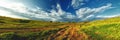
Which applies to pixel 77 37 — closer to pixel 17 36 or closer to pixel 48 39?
pixel 48 39

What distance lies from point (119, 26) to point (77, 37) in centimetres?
1762

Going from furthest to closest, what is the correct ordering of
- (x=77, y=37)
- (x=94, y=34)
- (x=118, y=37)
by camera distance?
1. (x=77, y=37)
2. (x=94, y=34)
3. (x=118, y=37)

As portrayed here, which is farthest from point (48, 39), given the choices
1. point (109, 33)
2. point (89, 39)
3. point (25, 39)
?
point (109, 33)

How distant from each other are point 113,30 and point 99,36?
27.4 feet

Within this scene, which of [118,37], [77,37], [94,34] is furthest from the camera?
[77,37]

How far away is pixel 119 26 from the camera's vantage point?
98.9m

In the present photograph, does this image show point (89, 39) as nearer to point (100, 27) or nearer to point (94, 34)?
point (94, 34)

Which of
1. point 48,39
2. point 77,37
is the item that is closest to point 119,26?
point 77,37

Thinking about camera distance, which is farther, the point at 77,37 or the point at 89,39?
the point at 77,37

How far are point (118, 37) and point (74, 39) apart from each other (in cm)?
1967

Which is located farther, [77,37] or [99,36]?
[77,37]

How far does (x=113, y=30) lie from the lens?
97.7 m

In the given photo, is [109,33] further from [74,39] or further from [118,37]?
[74,39]

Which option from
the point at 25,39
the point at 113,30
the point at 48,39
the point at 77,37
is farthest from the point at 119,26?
the point at 25,39
